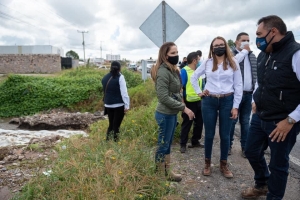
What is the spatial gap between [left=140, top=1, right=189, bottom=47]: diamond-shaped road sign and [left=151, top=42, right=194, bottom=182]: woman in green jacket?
201 centimetres

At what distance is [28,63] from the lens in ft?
122

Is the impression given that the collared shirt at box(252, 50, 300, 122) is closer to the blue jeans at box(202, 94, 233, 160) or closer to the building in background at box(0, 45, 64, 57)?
the blue jeans at box(202, 94, 233, 160)

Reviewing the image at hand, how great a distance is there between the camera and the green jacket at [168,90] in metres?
3.26

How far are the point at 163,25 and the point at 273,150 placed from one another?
3.47 meters

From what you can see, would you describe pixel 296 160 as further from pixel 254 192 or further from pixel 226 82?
pixel 226 82

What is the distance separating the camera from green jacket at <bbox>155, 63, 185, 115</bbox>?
3.26 metres

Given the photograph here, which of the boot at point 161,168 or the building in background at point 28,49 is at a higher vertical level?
the building in background at point 28,49

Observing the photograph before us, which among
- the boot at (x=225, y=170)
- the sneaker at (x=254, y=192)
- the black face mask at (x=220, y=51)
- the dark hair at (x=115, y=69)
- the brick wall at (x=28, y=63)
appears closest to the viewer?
the sneaker at (x=254, y=192)

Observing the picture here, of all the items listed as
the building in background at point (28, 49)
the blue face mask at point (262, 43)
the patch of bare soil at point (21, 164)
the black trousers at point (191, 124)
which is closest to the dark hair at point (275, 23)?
the blue face mask at point (262, 43)

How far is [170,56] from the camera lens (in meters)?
3.38

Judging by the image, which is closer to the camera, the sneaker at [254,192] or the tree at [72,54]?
the sneaker at [254,192]

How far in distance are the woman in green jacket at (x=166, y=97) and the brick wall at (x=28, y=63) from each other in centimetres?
3685

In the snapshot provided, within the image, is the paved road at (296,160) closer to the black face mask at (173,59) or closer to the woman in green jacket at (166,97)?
the woman in green jacket at (166,97)

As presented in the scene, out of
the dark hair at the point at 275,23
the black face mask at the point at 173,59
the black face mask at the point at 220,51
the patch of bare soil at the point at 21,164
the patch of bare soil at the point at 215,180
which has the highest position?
the dark hair at the point at 275,23
